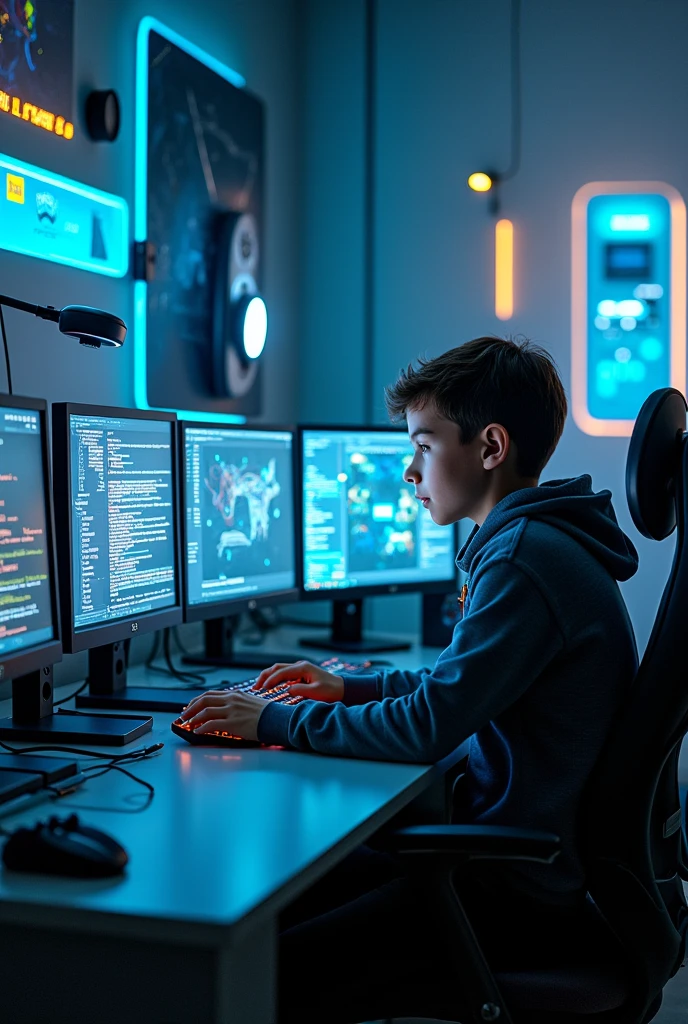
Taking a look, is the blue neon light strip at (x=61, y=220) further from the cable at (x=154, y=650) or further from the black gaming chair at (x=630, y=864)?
the black gaming chair at (x=630, y=864)

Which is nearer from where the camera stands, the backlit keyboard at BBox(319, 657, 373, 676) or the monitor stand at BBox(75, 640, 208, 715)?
the monitor stand at BBox(75, 640, 208, 715)

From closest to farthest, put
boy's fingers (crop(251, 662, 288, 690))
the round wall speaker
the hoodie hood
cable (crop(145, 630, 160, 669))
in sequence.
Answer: the hoodie hood
boy's fingers (crop(251, 662, 288, 690))
cable (crop(145, 630, 160, 669))
the round wall speaker

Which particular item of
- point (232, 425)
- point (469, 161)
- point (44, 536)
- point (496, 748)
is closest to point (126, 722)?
point (44, 536)

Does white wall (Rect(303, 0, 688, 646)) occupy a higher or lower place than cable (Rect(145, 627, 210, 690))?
higher

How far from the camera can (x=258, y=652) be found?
8.11ft

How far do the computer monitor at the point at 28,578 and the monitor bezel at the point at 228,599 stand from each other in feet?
1.48

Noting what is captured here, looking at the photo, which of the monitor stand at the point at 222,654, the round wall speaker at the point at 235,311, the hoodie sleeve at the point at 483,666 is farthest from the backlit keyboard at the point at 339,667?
the round wall speaker at the point at 235,311

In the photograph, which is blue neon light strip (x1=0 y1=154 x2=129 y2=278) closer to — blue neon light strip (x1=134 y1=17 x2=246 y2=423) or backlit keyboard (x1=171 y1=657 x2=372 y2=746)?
blue neon light strip (x1=134 y1=17 x2=246 y2=423)

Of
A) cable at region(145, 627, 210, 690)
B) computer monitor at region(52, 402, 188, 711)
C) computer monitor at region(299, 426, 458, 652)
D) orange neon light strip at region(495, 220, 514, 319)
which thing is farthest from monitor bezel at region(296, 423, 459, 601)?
orange neon light strip at region(495, 220, 514, 319)

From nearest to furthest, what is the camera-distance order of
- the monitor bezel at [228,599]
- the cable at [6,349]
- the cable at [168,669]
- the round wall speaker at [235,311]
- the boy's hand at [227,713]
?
1. the boy's hand at [227,713]
2. the cable at [6,349]
3. the monitor bezel at [228,599]
4. the cable at [168,669]
5. the round wall speaker at [235,311]

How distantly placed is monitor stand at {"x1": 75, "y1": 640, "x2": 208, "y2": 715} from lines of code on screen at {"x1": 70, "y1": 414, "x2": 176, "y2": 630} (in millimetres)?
105

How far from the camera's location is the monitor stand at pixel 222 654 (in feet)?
7.52

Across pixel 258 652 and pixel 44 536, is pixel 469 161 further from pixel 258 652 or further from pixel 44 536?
pixel 44 536

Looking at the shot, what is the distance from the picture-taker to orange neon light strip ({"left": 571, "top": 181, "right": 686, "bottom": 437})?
9.98 feet
